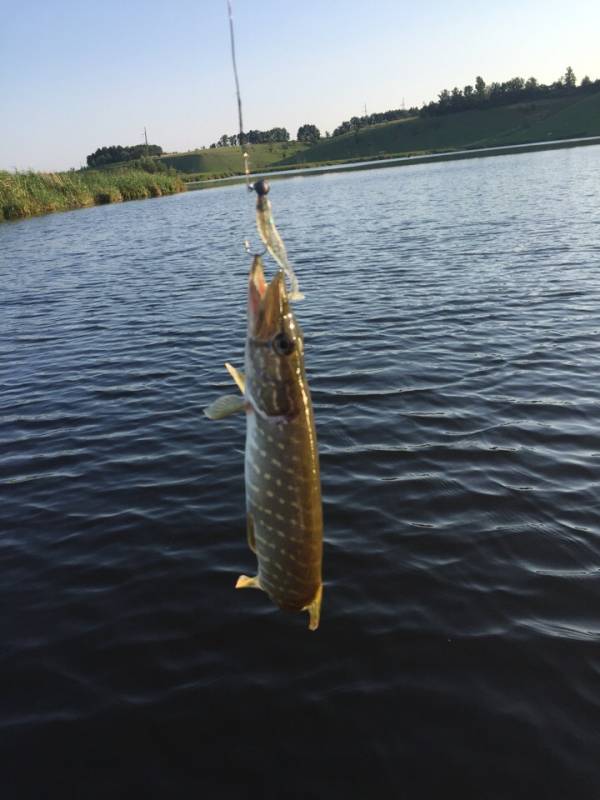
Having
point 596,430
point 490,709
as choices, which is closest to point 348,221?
point 596,430

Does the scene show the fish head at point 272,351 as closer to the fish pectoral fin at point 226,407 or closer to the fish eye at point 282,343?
the fish eye at point 282,343

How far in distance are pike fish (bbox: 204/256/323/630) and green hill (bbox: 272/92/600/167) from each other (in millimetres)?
167317

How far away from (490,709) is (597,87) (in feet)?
694


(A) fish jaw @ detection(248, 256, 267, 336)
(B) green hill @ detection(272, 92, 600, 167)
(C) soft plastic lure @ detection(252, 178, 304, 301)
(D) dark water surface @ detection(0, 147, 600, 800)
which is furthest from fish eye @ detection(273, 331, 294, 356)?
(B) green hill @ detection(272, 92, 600, 167)

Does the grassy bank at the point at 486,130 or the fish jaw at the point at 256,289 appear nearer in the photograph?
the fish jaw at the point at 256,289

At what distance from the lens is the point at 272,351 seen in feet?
11.0

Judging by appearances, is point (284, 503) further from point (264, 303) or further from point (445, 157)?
point (445, 157)

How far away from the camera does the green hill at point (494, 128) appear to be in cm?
15425

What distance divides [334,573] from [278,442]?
4167 mm

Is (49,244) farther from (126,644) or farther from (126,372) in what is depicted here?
(126,644)

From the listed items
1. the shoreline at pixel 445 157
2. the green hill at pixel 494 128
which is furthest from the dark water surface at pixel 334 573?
the green hill at pixel 494 128

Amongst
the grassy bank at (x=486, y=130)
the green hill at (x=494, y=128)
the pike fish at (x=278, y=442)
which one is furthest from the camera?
the grassy bank at (x=486, y=130)

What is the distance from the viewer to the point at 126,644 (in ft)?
20.6

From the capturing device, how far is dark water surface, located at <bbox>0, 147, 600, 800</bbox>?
5.02 m
